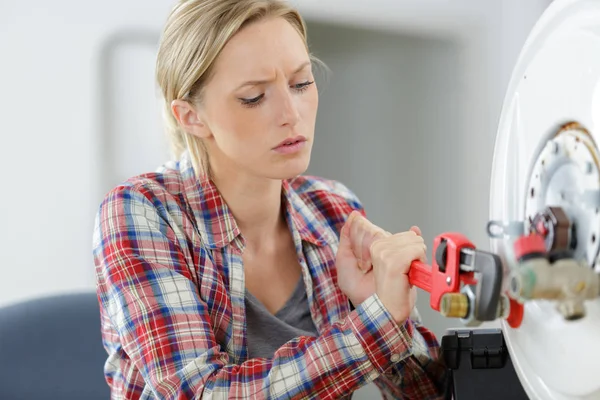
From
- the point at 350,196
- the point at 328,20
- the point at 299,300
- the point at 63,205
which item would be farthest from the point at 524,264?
the point at 63,205

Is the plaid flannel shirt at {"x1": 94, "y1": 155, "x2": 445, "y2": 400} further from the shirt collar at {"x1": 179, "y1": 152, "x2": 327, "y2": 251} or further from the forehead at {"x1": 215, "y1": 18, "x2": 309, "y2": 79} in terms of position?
the forehead at {"x1": 215, "y1": 18, "x2": 309, "y2": 79}

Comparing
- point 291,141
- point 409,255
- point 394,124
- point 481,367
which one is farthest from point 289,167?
point 394,124

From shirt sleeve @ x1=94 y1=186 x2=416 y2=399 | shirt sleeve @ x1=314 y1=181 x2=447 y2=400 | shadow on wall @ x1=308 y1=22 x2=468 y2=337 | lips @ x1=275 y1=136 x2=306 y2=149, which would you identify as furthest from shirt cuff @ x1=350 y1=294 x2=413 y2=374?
shadow on wall @ x1=308 y1=22 x2=468 y2=337

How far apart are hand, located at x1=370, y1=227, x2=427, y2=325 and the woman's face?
20cm

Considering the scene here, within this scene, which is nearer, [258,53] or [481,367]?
[481,367]

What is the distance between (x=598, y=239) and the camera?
0.59 m

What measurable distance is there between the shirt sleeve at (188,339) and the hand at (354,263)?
0.15 m

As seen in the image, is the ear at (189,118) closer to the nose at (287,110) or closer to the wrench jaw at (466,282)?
the nose at (287,110)

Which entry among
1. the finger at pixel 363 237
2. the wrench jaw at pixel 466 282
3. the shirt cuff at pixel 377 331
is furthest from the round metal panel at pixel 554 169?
the finger at pixel 363 237

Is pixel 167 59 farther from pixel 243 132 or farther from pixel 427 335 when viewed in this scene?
pixel 427 335

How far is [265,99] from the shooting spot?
1029 millimetres

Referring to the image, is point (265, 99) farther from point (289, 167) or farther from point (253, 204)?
point (253, 204)

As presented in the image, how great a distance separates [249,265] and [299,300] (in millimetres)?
90

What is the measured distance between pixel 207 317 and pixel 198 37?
37cm
